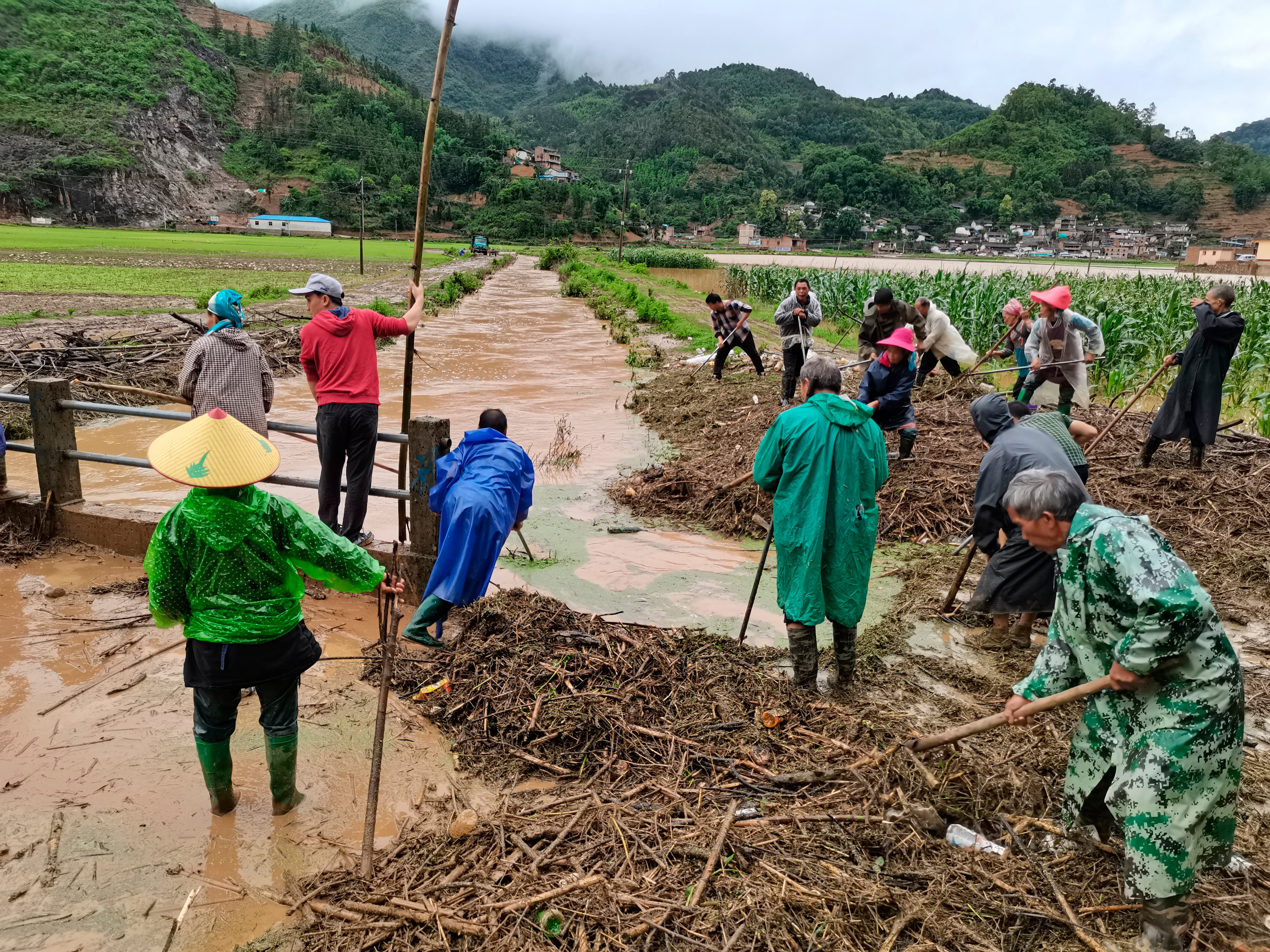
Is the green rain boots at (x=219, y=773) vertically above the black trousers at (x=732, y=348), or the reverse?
the black trousers at (x=732, y=348)

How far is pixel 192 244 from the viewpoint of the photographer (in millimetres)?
52125

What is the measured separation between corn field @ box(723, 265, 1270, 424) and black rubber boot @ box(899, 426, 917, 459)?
4263 millimetres

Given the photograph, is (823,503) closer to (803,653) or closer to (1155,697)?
(803,653)

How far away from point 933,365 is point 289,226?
8187cm

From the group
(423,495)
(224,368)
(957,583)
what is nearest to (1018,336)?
(957,583)

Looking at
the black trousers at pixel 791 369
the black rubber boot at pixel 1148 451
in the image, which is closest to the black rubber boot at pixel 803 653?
the black rubber boot at pixel 1148 451

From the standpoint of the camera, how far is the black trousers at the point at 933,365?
408 inches

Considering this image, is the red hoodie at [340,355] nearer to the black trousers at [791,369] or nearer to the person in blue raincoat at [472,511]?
the person in blue raincoat at [472,511]

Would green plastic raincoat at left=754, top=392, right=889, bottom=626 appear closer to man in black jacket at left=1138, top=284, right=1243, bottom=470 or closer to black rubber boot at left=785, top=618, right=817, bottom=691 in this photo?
black rubber boot at left=785, top=618, right=817, bottom=691

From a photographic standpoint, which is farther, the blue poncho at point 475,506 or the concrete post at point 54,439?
the concrete post at point 54,439

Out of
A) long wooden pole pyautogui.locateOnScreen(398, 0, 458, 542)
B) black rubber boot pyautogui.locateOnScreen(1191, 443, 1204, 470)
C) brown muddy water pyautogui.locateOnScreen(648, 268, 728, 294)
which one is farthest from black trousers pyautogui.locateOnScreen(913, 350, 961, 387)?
brown muddy water pyautogui.locateOnScreen(648, 268, 728, 294)

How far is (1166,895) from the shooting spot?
2.66 meters

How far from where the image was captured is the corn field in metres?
12.5

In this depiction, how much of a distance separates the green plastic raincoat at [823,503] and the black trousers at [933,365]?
21.0ft
